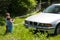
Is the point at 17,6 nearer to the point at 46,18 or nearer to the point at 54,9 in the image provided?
the point at 54,9

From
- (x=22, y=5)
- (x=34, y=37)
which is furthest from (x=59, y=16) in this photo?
(x=22, y=5)

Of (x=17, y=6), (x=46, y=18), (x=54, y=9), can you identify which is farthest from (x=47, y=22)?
(x=17, y=6)

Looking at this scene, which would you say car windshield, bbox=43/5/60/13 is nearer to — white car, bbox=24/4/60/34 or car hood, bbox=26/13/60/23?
white car, bbox=24/4/60/34

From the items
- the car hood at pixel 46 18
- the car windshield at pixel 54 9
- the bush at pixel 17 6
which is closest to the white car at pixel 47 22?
the car hood at pixel 46 18

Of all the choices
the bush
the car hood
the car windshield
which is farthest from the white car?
the bush

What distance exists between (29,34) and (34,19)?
309 centimetres

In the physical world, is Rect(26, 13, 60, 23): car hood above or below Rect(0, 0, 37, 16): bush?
above

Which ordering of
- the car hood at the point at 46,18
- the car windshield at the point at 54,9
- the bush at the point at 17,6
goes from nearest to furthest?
the car hood at the point at 46,18
the car windshield at the point at 54,9
the bush at the point at 17,6

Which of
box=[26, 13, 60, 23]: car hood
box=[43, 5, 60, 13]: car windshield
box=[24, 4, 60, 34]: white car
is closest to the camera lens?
box=[24, 4, 60, 34]: white car

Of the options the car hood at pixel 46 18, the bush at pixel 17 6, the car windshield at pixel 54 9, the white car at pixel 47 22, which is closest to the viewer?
the white car at pixel 47 22

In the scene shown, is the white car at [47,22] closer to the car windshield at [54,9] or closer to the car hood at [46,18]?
the car hood at [46,18]

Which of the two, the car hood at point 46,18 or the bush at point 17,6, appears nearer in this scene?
the car hood at point 46,18

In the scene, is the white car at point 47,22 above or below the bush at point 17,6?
above

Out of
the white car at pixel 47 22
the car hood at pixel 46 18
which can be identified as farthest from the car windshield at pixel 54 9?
the car hood at pixel 46 18
